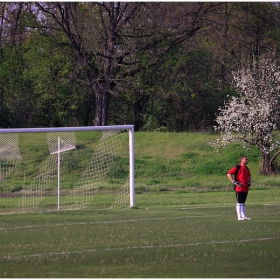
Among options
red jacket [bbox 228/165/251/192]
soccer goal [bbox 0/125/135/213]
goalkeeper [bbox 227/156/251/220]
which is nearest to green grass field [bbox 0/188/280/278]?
goalkeeper [bbox 227/156/251/220]

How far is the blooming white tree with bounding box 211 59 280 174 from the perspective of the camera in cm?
3650

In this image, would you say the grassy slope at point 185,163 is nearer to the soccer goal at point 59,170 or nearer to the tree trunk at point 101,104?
the tree trunk at point 101,104

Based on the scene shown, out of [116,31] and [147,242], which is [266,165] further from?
[147,242]

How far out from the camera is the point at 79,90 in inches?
1897

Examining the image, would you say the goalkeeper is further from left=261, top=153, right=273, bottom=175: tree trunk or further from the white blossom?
left=261, top=153, right=273, bottom=175: tree trunk

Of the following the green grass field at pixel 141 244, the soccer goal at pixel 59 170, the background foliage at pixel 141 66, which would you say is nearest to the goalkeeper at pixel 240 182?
the green grass field at pixel 141 244

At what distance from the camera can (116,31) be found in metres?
43.5

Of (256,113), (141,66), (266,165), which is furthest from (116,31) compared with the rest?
(266,165)

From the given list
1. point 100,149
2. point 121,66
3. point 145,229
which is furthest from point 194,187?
point 145,229

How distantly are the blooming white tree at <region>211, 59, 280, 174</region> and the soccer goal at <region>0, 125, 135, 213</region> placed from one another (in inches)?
502

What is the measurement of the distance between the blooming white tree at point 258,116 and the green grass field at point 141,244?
16.4 meters

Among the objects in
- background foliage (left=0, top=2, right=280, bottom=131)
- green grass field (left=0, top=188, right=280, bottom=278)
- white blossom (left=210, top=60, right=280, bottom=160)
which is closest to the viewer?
green grass field (left=0, top=188, right=280, bottom=278)

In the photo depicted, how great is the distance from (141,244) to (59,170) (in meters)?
9.95

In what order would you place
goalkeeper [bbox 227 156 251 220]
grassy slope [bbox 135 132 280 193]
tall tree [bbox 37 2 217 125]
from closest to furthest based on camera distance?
1. goalkeeper [bbox 227 156 251 220]
2. grassy slope [bbox 135 132 280 193]
3. tall tree [bbox 37 2 217 125]
